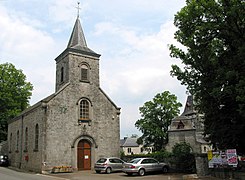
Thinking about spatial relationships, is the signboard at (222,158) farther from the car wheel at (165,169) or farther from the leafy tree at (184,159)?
the car wheel at (165,169)

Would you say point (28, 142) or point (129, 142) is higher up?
point (28, 142)

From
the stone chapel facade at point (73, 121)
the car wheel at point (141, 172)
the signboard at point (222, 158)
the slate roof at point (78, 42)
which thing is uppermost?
the slate roof at point (78, 42)

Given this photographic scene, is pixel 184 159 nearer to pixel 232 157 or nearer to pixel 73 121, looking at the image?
pixel 232 157

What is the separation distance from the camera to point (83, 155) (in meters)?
27.3

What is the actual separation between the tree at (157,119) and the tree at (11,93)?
21823 mm

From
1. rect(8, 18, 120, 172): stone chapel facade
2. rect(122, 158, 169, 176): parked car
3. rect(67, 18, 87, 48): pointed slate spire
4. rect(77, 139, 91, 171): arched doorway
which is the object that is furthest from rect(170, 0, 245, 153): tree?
rect(67, 18, 87, 48): pointed slate spire

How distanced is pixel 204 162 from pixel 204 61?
7053mm

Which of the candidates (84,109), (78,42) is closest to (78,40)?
(78,42)

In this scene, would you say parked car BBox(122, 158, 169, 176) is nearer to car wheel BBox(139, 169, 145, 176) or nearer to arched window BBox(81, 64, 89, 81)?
car wheel BBox(139, 169, 145, 176)

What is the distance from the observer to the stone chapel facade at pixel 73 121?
2572 cm

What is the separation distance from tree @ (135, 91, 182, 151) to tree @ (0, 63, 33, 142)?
21823 mm

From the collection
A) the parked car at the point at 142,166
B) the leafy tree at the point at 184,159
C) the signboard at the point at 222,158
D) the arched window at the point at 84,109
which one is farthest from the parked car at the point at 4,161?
the signboard at the point at 222,158

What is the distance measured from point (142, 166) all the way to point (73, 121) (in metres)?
9.13

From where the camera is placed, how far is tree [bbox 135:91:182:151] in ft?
168
